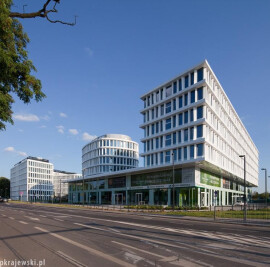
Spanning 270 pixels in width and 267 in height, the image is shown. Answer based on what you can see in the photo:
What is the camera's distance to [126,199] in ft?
223

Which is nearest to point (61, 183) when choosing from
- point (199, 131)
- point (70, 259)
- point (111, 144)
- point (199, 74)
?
point (111, 144)

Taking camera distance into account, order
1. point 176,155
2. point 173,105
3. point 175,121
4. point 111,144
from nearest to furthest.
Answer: point 176,155, point 175,121, point 173,105, point 111,144

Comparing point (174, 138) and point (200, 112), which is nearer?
point (200, 112)

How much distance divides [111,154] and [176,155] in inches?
2227

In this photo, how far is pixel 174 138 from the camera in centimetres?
5822

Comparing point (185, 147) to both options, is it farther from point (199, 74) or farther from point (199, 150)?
point (199, 74)

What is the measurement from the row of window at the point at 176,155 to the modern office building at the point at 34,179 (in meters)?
99.9

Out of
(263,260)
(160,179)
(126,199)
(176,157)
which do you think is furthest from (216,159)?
(263,260)

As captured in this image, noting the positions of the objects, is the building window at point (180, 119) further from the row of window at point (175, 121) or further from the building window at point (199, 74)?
the building window at point (199, 74)

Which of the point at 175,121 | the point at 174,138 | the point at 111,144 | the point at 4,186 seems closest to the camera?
the point at 174,138

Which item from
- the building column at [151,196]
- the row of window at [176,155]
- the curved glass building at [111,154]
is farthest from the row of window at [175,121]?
the curved glass building at [111,154]

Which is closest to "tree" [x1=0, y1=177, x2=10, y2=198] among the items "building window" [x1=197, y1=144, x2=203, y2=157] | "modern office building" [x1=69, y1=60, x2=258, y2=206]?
"modern office building" [x1=69, y1=60, x2=258, y2=206]

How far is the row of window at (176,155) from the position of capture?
170ft

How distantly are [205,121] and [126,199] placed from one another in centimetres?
2788
